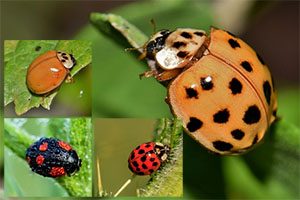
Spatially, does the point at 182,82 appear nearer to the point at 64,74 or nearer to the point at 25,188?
the point at 64,74

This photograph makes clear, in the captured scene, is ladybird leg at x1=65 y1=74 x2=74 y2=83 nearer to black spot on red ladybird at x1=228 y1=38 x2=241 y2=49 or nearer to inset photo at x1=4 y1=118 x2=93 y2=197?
inset photo at x1=4 y1=118 x2=93 y2=197

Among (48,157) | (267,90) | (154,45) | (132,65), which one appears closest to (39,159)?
(48,157)

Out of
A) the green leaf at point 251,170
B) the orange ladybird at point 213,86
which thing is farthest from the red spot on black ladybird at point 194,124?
the green leaf at point 251,170

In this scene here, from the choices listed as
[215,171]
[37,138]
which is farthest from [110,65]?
[37,138]

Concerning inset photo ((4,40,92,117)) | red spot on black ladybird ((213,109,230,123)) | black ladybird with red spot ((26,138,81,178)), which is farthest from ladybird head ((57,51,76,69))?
red spot on black ladybird ((213,109,230,123))

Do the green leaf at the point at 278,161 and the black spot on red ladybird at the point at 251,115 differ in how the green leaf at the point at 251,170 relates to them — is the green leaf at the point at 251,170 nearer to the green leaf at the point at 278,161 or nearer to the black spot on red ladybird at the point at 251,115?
the green leaf at the point at 278,161

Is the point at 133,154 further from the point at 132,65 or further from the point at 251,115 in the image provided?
the point at 132,65
